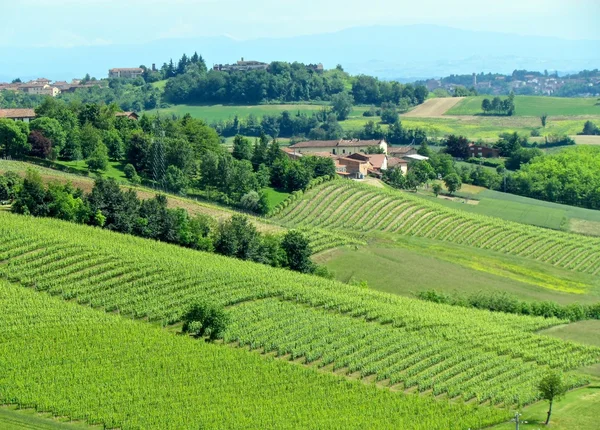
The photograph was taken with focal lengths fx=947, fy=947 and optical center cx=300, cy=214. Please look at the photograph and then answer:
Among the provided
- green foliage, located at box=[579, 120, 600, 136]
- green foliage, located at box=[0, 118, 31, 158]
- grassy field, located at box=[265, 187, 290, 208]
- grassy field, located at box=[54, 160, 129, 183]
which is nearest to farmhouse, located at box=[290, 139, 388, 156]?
grassy field, located at box=[265, 187, 290, 208]

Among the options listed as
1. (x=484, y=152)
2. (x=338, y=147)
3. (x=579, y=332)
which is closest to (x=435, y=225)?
(x=579, y=332)

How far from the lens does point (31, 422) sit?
118 ft

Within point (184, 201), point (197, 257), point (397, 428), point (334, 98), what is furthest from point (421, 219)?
point (334, 98)

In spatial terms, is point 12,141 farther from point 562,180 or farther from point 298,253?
point 562,180

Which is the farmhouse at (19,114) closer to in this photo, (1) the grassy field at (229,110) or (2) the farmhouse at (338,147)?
(2) the farmhouse at (338,147)

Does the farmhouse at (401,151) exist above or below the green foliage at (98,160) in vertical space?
below

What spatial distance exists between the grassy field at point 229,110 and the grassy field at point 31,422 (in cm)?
12785

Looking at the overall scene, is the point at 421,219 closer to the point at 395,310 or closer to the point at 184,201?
the point at 184,201

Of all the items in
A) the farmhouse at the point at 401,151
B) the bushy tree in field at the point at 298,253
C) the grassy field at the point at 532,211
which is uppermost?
the farmhouse at the point at 401,151

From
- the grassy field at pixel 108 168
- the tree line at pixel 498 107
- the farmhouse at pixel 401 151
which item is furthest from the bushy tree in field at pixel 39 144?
the tree line at pixel 498 107

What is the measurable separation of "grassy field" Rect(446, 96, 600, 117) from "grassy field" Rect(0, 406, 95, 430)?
146m

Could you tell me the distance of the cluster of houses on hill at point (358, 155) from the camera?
102500 millimetres

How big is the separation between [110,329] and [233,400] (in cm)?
946

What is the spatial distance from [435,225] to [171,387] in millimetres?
44403
